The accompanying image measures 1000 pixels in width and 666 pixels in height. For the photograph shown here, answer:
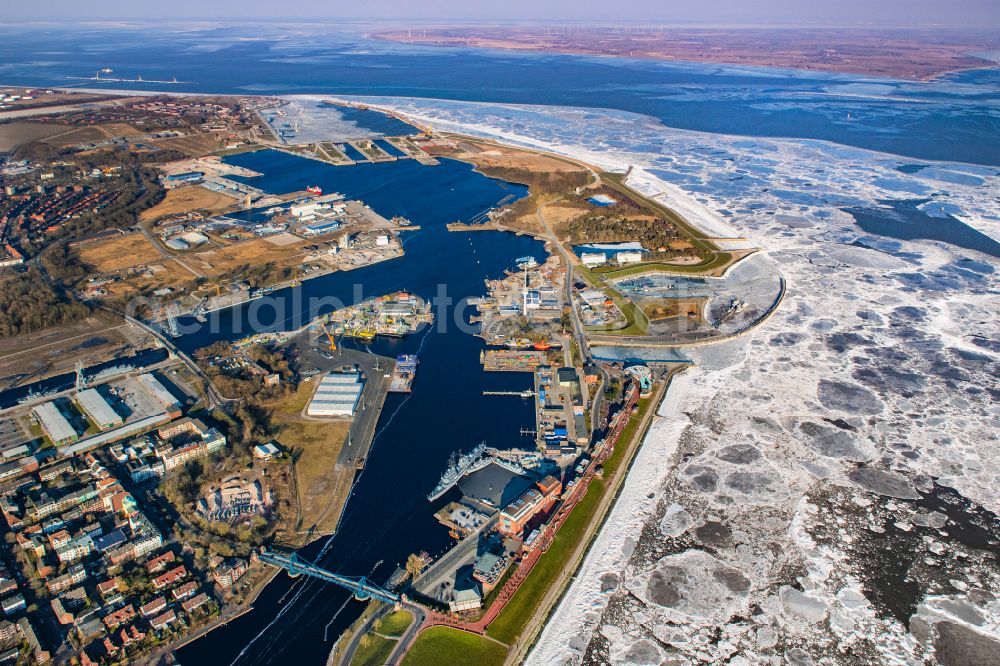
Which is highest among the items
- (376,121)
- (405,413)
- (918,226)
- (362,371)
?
(376,121)

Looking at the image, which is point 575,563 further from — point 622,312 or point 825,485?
point 622,312

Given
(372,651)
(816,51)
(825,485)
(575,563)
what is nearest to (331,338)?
(575,563)

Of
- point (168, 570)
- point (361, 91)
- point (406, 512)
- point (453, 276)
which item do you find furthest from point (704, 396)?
point (361, 91)

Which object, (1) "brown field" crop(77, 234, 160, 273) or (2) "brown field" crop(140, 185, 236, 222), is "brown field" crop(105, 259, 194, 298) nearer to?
(1) "brown field" crop(77, 234, 160, 273)

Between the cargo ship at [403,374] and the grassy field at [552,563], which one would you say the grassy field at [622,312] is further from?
the grassy field at [552,563]

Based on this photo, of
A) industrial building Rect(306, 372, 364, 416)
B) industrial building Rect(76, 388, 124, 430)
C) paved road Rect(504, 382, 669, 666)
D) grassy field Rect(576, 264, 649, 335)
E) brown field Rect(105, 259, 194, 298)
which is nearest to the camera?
paved road Rect(504, 382, 669, 666)

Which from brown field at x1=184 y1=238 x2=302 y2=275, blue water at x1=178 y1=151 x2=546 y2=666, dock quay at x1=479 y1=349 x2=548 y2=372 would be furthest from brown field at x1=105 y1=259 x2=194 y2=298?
dock quay at x1=479 y1=349 x2=548 y2=372
